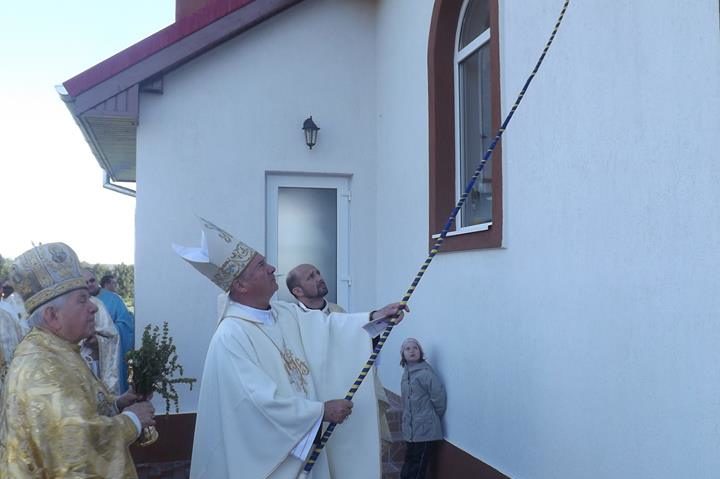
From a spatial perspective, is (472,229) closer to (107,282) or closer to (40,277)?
(40,277)

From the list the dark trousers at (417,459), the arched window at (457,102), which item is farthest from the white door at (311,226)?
the dark trousers at (417,459)

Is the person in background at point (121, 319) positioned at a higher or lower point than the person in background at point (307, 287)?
lower

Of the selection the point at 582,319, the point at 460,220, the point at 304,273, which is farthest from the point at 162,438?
the point at 582,319

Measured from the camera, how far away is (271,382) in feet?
10.9

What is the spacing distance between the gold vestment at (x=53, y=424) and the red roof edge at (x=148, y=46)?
437cm

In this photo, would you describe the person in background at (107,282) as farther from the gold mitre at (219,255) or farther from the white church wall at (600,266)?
the gold mitre at (219,255)

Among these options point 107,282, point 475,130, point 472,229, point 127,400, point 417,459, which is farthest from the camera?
point 107,282

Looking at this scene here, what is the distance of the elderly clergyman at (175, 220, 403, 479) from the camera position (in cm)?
330

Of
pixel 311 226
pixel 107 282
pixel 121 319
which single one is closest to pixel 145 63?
pixel 311 226

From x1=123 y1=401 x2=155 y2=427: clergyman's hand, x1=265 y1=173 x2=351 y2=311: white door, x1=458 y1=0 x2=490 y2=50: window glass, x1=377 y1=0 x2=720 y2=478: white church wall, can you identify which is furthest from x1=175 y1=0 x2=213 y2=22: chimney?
x1=123 y1=401 x2=155 y2=427: clergyman's hand

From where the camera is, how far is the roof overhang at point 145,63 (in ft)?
21.2

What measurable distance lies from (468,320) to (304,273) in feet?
4.13

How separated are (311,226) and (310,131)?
99 cm

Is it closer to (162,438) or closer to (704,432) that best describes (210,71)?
(162,438)
